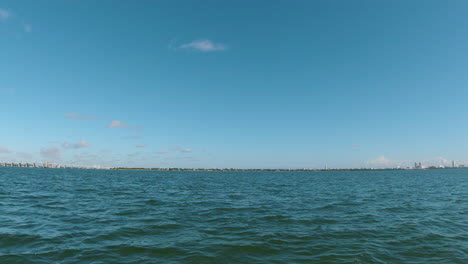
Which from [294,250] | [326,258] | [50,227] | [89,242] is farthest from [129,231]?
[326,258]

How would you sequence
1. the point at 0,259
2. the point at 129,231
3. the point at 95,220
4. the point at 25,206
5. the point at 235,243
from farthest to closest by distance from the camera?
the point at 25,206 < the point at 95,220 < the point at 129,231 < the point at 235,243 < the point at 0,259

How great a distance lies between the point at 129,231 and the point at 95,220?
447cm

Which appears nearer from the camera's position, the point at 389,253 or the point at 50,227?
the point at 389,253

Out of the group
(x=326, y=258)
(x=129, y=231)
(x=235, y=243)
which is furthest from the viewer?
(x=129, y=231)

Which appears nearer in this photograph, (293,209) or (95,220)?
(95,220)

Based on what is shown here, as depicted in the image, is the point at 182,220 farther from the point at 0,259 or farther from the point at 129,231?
the point at 0,259

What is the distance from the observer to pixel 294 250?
12141 millimetres

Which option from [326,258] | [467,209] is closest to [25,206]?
[326,258]

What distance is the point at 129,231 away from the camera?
14977 millimetres

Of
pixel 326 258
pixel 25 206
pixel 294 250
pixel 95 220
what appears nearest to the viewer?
pixel 326 258

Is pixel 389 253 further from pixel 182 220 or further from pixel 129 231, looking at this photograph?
pixel 129 231

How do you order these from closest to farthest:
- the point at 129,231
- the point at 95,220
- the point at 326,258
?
the point at 326,258 → the point at 129,231 → the point at 95,220

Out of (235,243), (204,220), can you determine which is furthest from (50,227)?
(235,243)

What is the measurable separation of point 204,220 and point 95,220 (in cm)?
794
